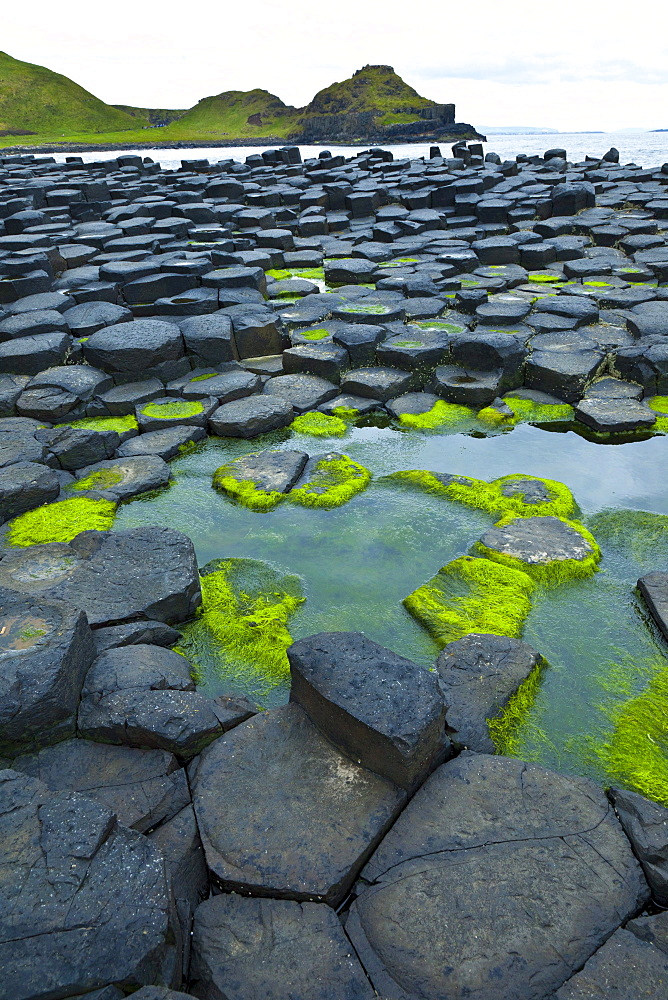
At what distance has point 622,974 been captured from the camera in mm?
1564

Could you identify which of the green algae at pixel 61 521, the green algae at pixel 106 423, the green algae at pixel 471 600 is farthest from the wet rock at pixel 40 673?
the green algae at pixel 106 423

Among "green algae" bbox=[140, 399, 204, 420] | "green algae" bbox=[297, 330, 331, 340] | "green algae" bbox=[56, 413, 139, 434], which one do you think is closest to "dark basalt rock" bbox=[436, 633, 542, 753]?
"green algae" bbox=[140, 399, 204, 420]

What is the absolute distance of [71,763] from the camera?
7.29 ft

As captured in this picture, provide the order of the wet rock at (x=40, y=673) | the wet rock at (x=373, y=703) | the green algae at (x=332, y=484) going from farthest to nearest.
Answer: the green algae at (x=332, y=484) → the wet rock at (x=40, y=673) → the wet rock at (x=373, y=703)

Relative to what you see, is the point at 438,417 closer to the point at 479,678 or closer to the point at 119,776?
the point at 479,678

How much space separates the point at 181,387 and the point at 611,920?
494 centimetres

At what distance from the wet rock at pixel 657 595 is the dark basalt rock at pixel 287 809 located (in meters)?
1.60

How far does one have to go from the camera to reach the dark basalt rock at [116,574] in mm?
2971

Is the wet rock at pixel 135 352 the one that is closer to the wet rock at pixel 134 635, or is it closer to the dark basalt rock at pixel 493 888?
the wet rock at pixel 134 635

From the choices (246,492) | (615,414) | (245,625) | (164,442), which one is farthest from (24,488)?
(615,414)

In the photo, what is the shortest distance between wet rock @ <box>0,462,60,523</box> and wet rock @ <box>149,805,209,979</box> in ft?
8.63

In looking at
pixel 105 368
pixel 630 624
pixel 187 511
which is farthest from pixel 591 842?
pixel 105 368

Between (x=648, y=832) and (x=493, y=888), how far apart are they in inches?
21.5

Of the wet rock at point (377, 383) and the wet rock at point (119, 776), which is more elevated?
the wet rock at point (377, 383)
